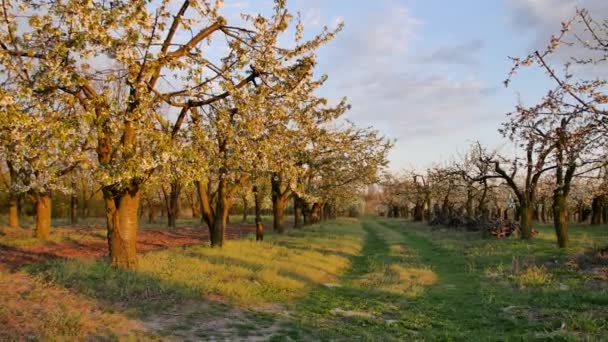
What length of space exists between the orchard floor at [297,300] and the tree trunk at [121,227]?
62 centimetres

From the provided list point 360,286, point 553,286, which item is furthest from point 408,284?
point 553,286

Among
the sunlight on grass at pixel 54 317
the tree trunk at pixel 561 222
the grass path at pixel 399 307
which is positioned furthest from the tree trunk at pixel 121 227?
the tree trunk at pixel 561 222

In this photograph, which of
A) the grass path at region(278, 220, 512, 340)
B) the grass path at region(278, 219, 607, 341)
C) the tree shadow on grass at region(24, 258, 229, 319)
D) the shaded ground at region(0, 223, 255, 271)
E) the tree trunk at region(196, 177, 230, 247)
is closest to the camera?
the grass path at region(278, 219, 607, 341)

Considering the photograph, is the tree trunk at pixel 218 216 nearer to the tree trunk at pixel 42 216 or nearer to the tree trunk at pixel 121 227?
the tree trunk at pixel 121 227

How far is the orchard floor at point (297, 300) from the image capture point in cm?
977

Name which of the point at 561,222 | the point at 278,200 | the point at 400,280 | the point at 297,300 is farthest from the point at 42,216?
the point at 561,222

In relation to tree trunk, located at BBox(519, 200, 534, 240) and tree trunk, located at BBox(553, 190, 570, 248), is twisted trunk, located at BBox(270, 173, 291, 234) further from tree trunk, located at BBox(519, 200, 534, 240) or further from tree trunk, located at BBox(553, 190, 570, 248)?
tree trunk, located at BBox(553, 190, 570, 248)

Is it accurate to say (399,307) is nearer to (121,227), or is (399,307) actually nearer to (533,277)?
(533,277)

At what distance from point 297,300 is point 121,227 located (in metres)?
5.42

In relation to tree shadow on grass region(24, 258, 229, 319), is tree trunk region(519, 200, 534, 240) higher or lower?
higher

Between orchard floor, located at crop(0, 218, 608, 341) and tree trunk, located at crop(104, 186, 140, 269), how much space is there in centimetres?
62

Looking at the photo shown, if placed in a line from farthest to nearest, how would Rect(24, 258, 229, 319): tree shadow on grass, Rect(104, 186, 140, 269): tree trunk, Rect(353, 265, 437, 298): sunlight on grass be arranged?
Rect(353, 265, 437, 298): sunlight on grass → Rect(104, 186, 140, 269): tree trunk → Rect(24, 258, 229, 319): tree shadow on grass

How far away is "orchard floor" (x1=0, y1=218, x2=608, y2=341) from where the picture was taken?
9.77 m

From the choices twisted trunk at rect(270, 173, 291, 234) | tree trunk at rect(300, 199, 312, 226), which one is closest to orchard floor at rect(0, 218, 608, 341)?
twisted trunk at rect(270, 173, 291, 234)
